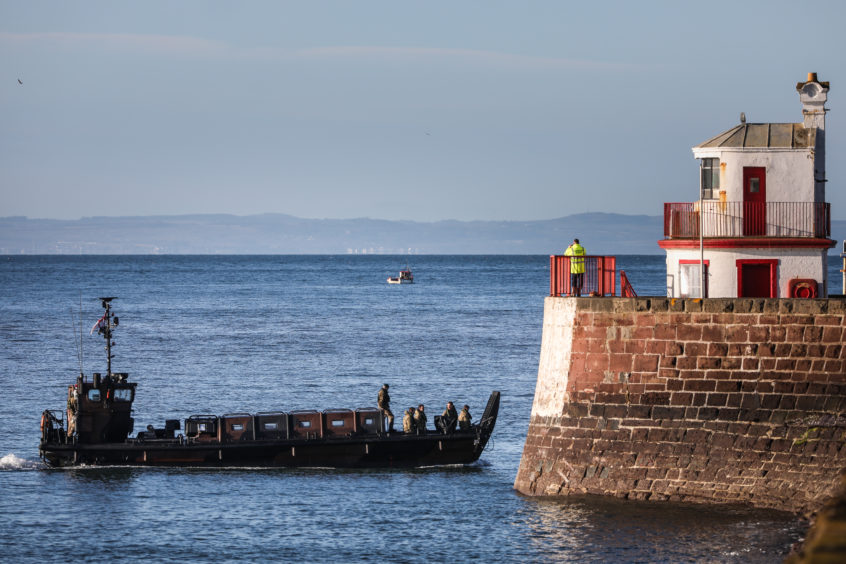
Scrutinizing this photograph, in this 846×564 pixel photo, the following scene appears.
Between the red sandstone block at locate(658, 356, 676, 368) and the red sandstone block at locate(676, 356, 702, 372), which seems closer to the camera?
the red sandstone block at locate(676, 356, 702, 372)

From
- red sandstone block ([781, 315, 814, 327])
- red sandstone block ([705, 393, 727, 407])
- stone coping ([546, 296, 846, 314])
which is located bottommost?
red sandstone block ([705, 393, 727, 407])

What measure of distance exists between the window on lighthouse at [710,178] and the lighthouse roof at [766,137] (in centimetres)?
37

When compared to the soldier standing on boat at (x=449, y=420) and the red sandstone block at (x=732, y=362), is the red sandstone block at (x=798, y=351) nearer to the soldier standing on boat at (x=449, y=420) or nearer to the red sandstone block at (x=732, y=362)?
the red sandstone block at (x=732, y=362)

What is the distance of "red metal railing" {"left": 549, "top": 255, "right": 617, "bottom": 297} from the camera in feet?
92.9

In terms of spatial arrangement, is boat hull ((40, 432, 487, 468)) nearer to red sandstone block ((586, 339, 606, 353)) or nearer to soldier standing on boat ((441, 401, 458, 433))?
soldier standing on boat ((441, 401, 458, 433))

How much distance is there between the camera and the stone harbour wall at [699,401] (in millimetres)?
24969

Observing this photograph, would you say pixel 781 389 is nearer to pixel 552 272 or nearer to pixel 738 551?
pixel 738 551

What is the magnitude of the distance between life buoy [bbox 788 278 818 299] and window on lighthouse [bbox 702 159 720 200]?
2.53 metres

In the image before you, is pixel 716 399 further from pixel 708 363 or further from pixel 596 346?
pixel 596 346

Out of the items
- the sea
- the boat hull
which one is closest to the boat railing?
the boat hull

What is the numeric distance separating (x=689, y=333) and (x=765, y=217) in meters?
3.91

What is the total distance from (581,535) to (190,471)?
13.8 metres

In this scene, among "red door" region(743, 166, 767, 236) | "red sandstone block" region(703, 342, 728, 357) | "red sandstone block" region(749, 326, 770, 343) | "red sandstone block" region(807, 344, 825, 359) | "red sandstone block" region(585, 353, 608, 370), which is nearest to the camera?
"red sandstone block" region(807, 344, 825, 359)

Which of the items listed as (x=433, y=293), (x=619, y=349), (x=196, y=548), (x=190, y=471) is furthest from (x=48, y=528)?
(x=433, y=293)
